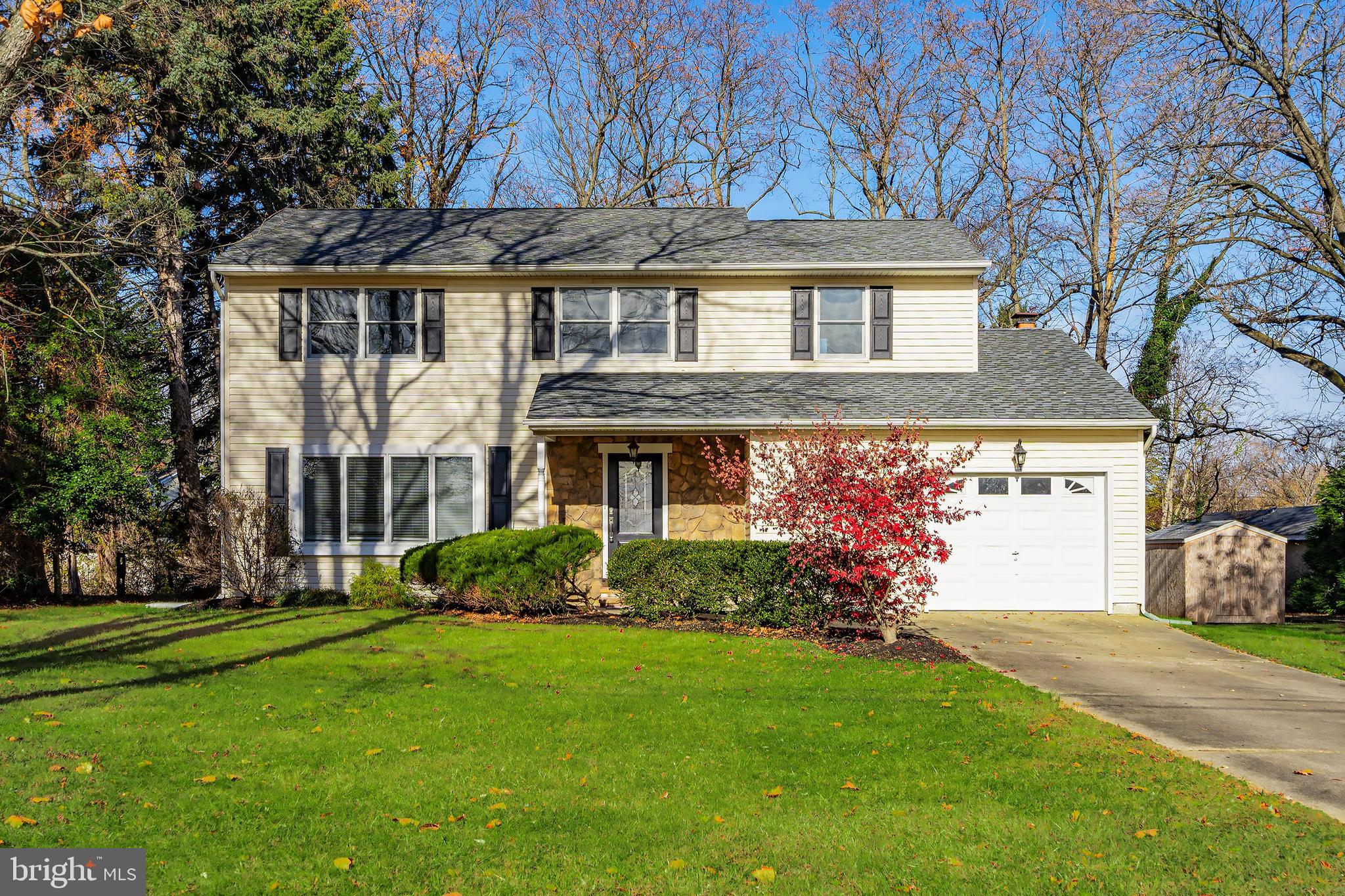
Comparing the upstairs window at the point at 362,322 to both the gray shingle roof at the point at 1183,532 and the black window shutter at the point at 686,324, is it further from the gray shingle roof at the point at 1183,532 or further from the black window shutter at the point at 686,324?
the gray shingle roof at the point at 1183,532

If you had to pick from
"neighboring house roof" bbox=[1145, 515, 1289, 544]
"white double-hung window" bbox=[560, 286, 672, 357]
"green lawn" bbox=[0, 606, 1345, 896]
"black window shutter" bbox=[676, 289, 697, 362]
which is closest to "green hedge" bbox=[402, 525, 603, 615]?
"green lawn" bbox=[0, 606, 1345, 896]

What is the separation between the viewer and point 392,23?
28938 mm

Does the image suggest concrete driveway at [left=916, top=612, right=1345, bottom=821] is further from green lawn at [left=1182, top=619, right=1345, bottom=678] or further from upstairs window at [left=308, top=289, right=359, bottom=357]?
upstairs window at [left=308, top=289, right=359, bottom=357]

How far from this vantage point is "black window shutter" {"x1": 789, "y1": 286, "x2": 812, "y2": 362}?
642 inches

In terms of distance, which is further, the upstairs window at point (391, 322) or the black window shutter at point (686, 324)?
the black window shutter at point (686, 324)

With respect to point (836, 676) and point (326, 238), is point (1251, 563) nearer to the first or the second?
point (836, 676)

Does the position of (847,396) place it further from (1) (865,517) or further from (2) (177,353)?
(2) (177,353)

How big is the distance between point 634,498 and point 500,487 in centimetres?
224

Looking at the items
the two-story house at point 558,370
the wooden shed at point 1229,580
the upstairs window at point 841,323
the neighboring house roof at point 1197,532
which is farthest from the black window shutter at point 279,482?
the wooden shed at point 1229,580

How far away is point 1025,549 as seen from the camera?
1457 cm

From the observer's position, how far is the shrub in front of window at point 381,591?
587 inches

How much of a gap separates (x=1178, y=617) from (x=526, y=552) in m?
10.1

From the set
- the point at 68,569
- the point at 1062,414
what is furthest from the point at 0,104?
the point at 1062,414

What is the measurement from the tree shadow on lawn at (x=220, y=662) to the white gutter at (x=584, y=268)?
587cm
